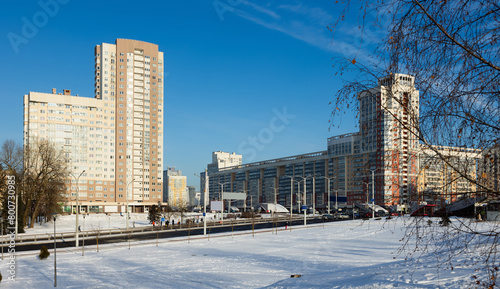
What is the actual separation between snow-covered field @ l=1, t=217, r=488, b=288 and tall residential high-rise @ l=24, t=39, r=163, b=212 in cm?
9887

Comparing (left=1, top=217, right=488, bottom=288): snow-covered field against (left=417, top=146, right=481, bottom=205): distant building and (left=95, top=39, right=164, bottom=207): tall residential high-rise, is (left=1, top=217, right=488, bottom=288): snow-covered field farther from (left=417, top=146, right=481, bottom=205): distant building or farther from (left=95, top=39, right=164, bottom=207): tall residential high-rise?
(left=95, top=39, right=164, bottom=207): tall residential high-rise

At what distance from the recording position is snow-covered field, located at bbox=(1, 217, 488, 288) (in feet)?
46.8

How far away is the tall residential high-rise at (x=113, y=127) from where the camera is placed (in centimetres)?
13200

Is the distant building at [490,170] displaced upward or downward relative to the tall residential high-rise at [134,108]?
downward

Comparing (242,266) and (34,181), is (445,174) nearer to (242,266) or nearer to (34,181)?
(242,266)

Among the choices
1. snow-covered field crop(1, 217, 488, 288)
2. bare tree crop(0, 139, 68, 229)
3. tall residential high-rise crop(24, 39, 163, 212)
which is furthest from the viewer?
tall residential high-rise crop(24, 39, 163, 212)

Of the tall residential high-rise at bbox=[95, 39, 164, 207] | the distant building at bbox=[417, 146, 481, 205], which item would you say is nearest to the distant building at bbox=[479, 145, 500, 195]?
the distant building at bbox=[417, 146, 481, 205]

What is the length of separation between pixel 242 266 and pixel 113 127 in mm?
121485

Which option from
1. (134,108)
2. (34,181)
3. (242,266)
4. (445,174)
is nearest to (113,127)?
(134,108)

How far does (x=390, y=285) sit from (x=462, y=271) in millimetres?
2922

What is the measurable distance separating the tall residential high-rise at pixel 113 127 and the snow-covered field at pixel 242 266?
A: 324ft

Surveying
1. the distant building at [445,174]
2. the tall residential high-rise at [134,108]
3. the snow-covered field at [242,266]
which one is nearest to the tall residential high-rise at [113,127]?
the tall residential high-rise at [134,108]

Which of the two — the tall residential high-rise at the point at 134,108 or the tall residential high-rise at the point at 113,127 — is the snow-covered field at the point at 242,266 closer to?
the tall residential high-rise at the point at 113,127

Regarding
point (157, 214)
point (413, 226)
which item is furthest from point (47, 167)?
point (413, 226)
